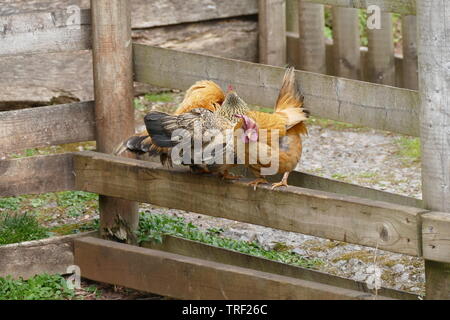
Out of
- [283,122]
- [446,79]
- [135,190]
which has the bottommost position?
[135,190]

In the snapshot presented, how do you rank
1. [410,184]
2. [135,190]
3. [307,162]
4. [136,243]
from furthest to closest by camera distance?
1. [307,162]
2. [410,184]
3. [136,243]
4. [135,190]

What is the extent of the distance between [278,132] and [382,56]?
4.31 m

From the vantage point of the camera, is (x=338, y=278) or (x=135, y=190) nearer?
(x=338, y=278)

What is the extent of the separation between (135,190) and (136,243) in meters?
0.57

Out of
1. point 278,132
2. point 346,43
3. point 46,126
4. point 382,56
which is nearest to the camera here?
point 278,132

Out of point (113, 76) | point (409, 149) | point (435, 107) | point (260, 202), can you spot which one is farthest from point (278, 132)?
point (409, 149)

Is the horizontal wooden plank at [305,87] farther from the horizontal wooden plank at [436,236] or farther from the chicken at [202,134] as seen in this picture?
the horizontal wooden plank at [436,236]

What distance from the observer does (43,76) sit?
824cm

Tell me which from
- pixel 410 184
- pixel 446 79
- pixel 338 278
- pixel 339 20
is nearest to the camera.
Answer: pixel 446 79

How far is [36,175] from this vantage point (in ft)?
18.1

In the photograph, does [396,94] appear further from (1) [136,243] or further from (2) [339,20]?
(2) [339,20]

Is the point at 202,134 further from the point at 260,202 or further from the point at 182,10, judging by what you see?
the point at 182,10
